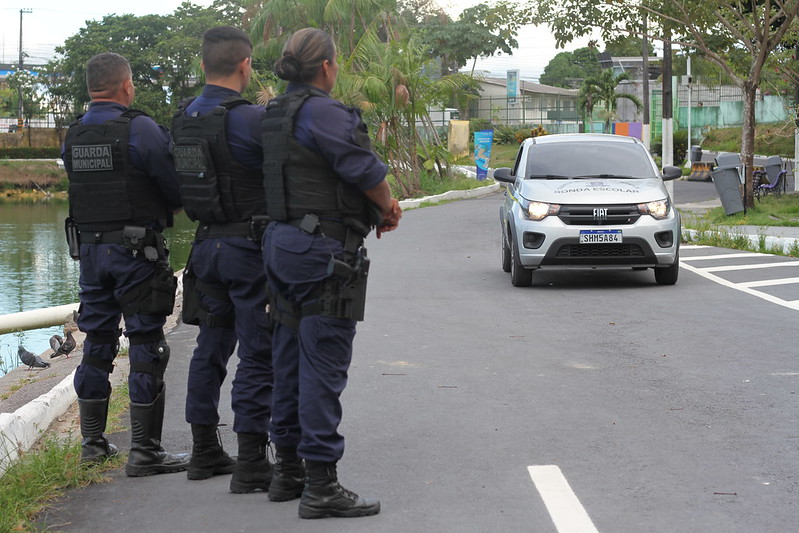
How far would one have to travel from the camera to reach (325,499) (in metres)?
4.72

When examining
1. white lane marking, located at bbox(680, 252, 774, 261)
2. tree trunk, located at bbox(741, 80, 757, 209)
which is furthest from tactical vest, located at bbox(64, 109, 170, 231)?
tree trunk, located at bbox(741, 80, 757, 209)

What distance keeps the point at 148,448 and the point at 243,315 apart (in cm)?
90

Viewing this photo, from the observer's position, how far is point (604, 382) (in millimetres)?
7543

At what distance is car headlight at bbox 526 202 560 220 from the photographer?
41.3 feet

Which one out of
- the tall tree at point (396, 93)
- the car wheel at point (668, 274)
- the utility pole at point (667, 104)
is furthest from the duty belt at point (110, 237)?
the tall tree at point (396, 93)

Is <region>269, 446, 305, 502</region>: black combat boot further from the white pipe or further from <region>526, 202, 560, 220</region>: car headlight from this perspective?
the white pipe

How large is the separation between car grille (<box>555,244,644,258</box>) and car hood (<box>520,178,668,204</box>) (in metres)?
0.48

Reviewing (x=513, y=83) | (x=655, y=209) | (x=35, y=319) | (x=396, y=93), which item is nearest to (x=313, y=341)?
(x=655, y=209)

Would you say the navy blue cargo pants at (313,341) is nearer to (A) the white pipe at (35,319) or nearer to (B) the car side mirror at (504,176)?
(B) the car side mirror at (504,176)

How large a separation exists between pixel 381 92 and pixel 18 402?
25.1 metres

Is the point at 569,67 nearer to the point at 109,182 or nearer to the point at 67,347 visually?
the point at 67,347

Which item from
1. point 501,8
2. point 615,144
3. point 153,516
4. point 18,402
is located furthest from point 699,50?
point 153,516

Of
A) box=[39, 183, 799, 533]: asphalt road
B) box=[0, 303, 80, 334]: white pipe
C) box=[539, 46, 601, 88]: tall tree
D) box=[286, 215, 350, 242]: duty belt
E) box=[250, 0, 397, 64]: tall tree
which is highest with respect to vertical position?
box=[539, 46, 601, 88]: tall tree

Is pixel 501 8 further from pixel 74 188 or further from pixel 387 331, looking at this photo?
pixel 74 188
